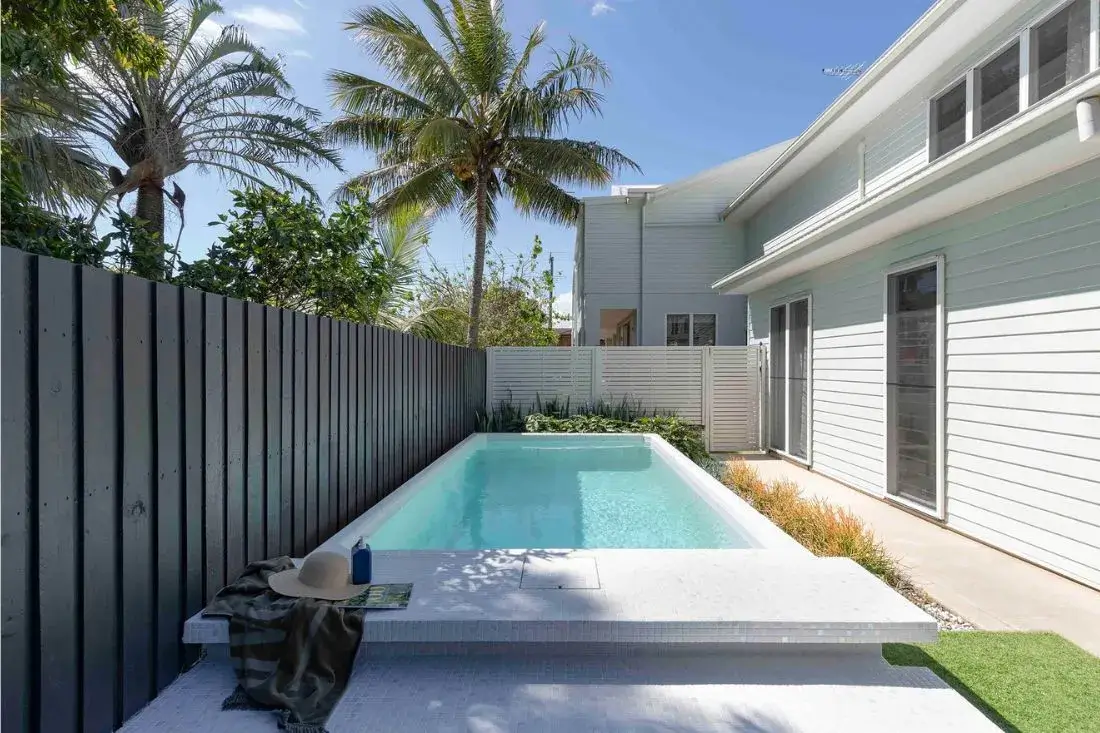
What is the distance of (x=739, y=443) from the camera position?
995 centimetres

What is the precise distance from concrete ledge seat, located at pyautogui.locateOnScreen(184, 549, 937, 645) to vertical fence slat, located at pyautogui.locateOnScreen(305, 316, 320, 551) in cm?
74

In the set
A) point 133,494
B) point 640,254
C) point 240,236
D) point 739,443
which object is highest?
point 640,254

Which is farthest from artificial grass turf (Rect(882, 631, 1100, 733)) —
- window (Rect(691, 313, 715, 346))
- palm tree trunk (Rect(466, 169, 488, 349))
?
window (Rect(691, 313, 715, 346))

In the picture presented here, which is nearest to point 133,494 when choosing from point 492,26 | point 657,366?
point 657,366

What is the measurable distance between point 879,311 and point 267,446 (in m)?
6.67

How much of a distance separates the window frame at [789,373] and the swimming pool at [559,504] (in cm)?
226

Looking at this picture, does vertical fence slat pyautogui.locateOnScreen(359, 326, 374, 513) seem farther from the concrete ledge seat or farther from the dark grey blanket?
the dark grey blanket

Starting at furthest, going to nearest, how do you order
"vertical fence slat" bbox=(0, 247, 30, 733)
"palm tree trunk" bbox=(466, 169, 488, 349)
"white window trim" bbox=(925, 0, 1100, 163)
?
"palm tree trunk" bbox=(466, 169, 488, 349)
"white window trim" bbox=(925, 0, 1100, 163)
"vertical fence slat" bbox=(0, 247, 30, 733)

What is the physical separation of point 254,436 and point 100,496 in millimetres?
1028

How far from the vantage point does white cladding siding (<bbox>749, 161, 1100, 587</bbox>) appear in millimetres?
3920

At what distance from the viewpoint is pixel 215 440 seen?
2.62 m

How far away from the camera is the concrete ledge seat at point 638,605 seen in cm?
243

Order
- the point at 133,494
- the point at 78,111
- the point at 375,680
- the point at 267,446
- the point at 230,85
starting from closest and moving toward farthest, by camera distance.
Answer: the point at 133,494, the point at 375,680, the point at 267,446, the point at 78,111, the point at 230,85

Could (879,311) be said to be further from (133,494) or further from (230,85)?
(230,85)
